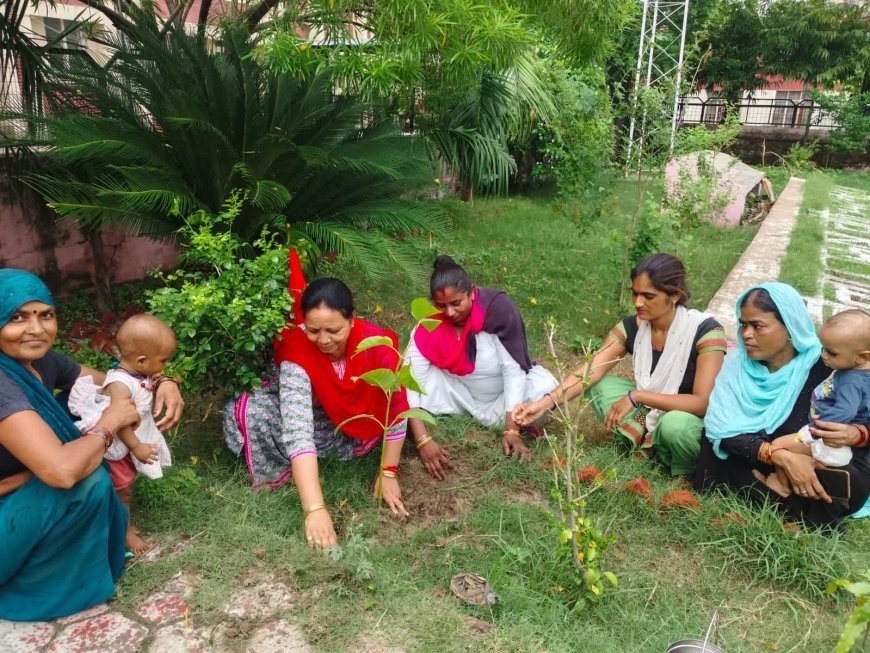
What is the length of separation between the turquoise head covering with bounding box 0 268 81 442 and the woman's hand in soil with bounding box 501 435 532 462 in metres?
1.88

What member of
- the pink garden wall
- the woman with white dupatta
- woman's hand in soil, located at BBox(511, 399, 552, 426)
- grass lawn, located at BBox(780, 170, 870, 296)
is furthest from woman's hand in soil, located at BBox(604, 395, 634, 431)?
the pink garden wall

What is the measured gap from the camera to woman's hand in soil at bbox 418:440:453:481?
307 cm

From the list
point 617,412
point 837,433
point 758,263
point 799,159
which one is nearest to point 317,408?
point 617,412

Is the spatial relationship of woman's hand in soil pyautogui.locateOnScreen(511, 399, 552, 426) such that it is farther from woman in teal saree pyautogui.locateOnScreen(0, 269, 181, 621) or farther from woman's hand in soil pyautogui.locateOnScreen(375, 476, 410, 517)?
woman in teal saree pyautogui.locateOnScreen(0, 269, 181, 621)

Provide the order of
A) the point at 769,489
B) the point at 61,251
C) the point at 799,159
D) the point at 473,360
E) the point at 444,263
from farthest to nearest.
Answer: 1. the point at 799,159
2. the point at 61,251
3. the point at 473,360
4. the point at 444,263
5. the point at 769,489

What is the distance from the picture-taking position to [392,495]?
110 inches

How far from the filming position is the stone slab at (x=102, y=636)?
2.02m

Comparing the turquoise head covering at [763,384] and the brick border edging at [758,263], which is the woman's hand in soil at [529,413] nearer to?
the turquoise head covering at [763,384]

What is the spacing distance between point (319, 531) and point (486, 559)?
0.61 m

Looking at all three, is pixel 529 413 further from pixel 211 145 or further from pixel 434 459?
pixel 211 145

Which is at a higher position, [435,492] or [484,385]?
[484,385]

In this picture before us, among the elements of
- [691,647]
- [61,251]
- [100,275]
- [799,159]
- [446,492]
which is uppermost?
[61,251]

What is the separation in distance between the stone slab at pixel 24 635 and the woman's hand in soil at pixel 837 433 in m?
2.63

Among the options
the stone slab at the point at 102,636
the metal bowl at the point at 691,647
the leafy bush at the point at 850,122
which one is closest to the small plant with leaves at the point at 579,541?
the metal bowl at the point at 691,647
